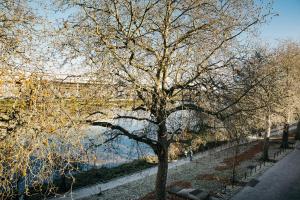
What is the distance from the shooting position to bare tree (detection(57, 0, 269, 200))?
9.09 metres

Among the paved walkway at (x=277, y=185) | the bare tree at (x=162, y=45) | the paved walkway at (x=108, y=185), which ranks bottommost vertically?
the paved walkway at (x=108, y=185)

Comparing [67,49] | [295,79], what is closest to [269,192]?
[67,49]

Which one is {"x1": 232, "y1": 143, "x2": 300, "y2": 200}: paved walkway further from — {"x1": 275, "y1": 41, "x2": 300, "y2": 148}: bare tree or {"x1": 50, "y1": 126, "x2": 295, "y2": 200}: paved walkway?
{"x1": 275, "y1": 41, "x2": 300, "y2": 148}: bare tree

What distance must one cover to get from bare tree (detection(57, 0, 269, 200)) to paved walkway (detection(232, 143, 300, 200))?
773 cm

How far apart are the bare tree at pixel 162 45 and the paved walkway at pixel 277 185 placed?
304 inches

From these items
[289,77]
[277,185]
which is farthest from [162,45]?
[289,77]

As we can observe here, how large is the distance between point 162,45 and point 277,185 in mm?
12505

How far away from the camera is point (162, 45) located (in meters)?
→ 10.2

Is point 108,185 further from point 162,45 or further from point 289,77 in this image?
point 289,77

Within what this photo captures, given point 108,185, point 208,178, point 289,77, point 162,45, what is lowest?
point 108,185

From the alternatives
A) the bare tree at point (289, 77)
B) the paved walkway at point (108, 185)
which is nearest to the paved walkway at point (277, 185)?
the paved walkway at point (108, 185)

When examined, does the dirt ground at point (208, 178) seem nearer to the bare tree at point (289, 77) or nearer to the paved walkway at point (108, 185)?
the paved walkway at point (108, 185)

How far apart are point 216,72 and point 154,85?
91.4 inches

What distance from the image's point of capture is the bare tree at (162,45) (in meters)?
9.09
